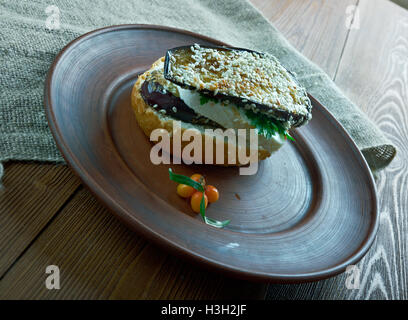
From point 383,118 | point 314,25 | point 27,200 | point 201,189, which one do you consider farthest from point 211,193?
point 314,25

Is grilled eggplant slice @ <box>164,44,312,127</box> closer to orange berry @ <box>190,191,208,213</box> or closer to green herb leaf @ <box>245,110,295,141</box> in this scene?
green herb leaf @ <box>245,110,295,141</box>

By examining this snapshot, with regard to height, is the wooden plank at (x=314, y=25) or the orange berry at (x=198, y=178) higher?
the wooden plank at (x=314, y=25)

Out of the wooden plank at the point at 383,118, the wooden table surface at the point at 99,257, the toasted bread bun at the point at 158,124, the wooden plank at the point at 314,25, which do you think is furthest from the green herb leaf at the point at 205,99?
the wooden plank at the point at 314,25

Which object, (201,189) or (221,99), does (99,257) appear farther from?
(221,99)

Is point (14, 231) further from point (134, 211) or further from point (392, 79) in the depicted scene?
point (392, 79)

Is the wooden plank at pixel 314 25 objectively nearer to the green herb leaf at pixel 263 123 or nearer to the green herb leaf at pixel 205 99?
the green herb leaf at pixel 263 123

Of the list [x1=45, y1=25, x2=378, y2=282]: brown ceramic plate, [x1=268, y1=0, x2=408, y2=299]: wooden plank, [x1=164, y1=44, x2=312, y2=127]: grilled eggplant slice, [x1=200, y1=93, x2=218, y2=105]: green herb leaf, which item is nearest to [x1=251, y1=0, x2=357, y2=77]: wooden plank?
[x1=268, y1=0, x2=408, y2=299]: wooden plank

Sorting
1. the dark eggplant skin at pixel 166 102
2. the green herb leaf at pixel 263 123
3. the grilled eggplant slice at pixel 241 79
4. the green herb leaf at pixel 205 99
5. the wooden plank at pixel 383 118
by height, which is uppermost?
the grilled eggplant slice at pixel 241 79
